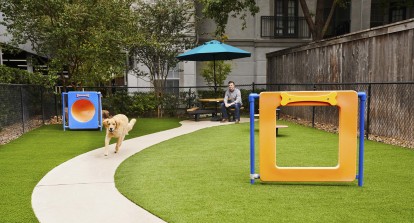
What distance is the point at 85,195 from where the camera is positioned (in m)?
4.41

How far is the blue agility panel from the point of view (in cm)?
995

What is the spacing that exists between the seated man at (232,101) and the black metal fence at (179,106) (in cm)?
164

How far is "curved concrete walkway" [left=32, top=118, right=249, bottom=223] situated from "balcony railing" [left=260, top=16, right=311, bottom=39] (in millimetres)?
14813

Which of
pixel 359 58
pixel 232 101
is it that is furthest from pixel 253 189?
pixel 232 101

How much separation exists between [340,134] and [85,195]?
3387 millimetres

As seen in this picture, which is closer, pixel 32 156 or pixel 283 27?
pixel 32 156

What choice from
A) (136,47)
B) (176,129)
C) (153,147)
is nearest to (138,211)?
(153,147)

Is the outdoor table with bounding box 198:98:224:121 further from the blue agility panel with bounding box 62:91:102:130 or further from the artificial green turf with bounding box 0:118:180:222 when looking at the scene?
the blue agility panel with bounding box 62:91:102:130

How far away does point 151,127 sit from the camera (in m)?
11.0

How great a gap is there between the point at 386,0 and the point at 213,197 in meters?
20.4

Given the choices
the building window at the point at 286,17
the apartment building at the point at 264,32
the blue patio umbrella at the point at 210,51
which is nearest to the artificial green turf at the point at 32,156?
the blue patio umbrella at the point at 210,51

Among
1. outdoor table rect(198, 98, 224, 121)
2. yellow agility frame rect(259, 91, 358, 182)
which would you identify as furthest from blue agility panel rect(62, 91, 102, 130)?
yellow agility frame rect(259, 91, 358, 182)

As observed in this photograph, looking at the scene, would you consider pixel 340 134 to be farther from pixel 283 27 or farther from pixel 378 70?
pixel 283 27

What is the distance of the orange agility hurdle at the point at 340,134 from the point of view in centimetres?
445
